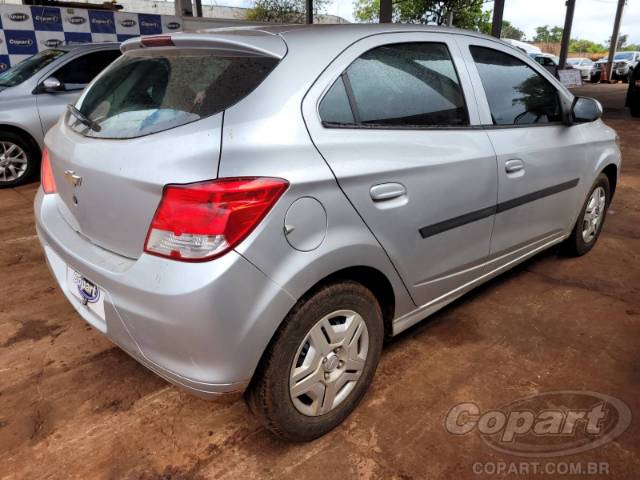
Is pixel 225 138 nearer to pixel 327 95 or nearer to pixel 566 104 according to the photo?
pixel 327 95

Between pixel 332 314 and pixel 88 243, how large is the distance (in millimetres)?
962

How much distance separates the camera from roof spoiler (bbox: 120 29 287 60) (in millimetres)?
1724

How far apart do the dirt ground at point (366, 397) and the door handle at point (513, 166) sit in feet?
2.85

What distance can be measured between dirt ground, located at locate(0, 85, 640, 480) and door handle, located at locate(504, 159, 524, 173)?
868mm

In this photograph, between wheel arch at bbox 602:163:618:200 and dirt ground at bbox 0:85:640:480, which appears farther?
wheel arch at bbox 602:163:618:200

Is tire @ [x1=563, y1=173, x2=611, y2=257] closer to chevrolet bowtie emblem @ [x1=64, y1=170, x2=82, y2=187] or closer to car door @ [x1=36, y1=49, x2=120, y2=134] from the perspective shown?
chevrolet bowtie emblem @ [x1=64, y1=170, x2=82, y2=187]

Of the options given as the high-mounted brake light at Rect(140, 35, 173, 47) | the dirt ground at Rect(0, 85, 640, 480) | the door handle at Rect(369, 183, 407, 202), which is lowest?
the dirt ground at Rect(0, 85, 640, 480)

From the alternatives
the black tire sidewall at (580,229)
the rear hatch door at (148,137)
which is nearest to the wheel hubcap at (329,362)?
the rear hatch door at (148,137)

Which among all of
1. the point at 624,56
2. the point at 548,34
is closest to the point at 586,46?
the point at 548,34

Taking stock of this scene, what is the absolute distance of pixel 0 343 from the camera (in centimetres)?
254

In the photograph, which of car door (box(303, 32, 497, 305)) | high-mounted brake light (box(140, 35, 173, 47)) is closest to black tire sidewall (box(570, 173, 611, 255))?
car door (box(303, 32, 497, 305))

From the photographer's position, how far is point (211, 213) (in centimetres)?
146

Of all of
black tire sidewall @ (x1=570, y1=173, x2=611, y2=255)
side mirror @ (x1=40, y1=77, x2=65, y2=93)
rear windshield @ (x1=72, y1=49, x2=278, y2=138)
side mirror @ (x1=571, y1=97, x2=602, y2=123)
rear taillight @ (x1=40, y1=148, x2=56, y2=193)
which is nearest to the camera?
rear windshield @ (x1=72, y1=49, x2=278, y2=138)

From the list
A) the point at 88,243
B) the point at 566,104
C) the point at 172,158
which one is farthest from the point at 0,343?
the point at 566,104
